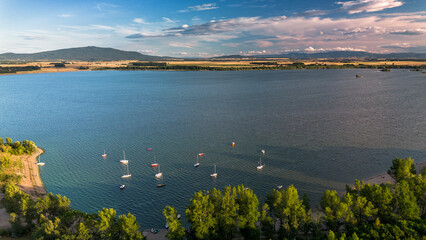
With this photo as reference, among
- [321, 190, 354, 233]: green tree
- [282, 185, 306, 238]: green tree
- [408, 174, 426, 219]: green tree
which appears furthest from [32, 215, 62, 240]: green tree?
[408, 174, 426, 219]: green tree

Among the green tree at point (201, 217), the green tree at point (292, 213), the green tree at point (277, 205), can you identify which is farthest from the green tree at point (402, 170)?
the green tree at point (201, 217)

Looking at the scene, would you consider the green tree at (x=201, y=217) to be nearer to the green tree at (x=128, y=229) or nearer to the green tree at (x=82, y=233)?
the green tree at (x=128, y=229)

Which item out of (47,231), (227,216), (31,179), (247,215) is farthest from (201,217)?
(31,179)

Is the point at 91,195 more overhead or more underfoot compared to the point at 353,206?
more underfoot

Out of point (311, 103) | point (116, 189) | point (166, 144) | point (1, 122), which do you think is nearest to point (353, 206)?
point (116, 189)

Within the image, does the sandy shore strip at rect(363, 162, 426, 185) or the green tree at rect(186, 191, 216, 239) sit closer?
the green tree at rect(186, 191, 216, 239)

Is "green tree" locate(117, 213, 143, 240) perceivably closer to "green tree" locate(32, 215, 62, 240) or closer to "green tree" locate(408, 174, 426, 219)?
"green tree" locate(32, 215, 62, 240)

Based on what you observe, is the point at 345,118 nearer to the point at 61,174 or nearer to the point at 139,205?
the point at 139,205

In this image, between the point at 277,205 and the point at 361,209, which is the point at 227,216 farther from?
the point at 361,209
